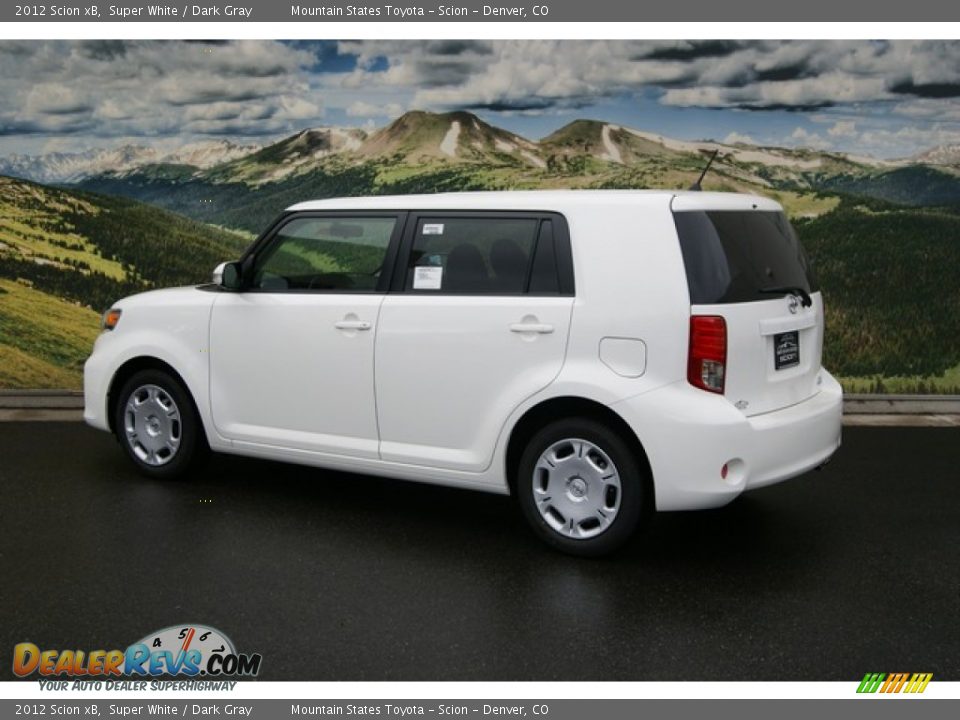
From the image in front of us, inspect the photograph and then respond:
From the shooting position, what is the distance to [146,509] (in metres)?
6.29

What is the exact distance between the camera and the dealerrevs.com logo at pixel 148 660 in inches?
164

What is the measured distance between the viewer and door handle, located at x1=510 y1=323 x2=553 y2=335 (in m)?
5.38

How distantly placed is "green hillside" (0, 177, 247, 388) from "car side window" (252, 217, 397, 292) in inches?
200

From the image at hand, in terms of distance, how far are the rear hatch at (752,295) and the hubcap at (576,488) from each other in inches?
26.9

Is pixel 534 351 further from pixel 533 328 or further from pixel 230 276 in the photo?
pixel 230 276

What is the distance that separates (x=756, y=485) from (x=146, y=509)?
10.9 feet

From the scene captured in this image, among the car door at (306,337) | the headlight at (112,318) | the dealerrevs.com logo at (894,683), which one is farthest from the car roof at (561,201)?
the dealerrevs.com logo at (894,683)

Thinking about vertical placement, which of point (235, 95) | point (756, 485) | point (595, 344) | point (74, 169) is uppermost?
point (235, 95)

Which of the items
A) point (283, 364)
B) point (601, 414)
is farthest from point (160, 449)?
point (601, 414)

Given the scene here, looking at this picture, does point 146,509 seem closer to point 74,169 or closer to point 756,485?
point 756,485

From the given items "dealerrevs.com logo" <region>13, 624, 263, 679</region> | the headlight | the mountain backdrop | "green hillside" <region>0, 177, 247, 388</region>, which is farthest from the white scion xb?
the mountain backdrop

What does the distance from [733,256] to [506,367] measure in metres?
1.18

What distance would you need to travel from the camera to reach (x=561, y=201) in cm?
554

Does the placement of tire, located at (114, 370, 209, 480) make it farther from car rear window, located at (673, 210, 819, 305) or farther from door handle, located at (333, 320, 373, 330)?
car rear window, located at (673, 210, 819, 305)
